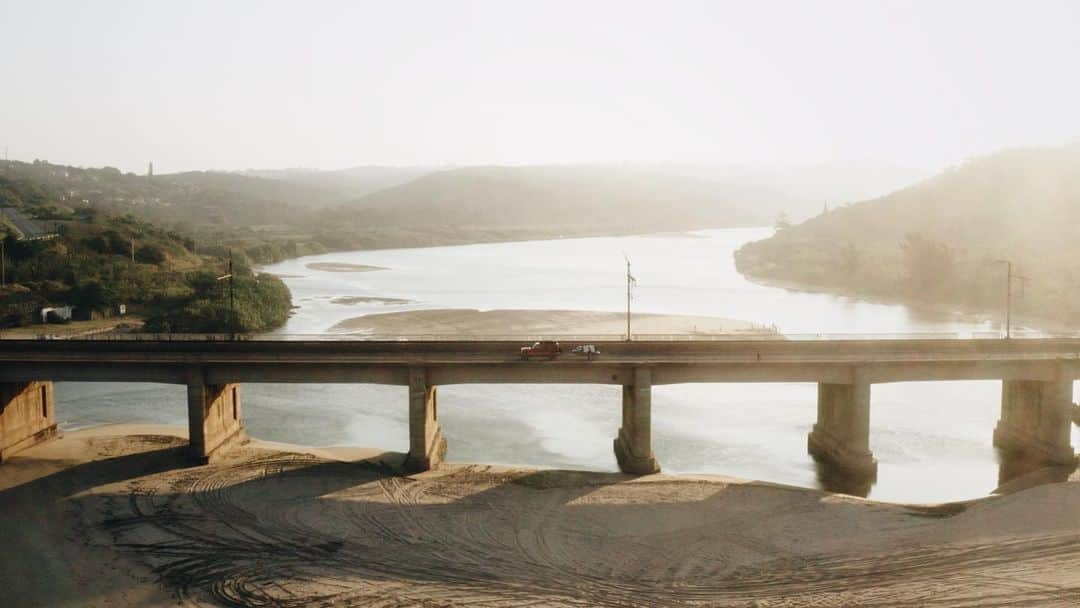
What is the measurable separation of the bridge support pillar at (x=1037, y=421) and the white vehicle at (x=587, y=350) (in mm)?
20566

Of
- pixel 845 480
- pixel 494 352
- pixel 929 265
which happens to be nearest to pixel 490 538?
pixel 494 352

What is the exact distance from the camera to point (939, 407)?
50.7m

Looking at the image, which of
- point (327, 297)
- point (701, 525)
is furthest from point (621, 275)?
point (701, 525)

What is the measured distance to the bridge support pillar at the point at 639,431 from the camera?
123ft

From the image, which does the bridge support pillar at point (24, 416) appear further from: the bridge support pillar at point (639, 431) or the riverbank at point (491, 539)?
the bridge support pillar at point (639, 431)

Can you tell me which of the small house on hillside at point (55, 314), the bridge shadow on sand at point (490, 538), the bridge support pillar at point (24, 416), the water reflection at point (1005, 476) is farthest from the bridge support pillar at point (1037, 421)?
the small house on hillside at point (55, 314)

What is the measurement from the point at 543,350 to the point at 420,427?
265 inches

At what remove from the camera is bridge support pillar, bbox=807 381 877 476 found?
3834cm

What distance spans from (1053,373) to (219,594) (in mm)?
36517

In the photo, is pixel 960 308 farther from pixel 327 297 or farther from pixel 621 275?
pixel 327 297

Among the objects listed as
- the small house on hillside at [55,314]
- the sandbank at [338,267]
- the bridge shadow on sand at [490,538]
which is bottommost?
the bridge shadow on sand at [490,538]

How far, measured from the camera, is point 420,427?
1460 inches

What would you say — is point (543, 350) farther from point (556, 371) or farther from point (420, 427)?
point (420, 427)

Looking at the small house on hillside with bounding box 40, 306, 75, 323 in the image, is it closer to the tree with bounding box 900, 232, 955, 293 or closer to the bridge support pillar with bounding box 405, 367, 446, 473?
the bridge support pillar with bounding box 405, 367, 446, 473
